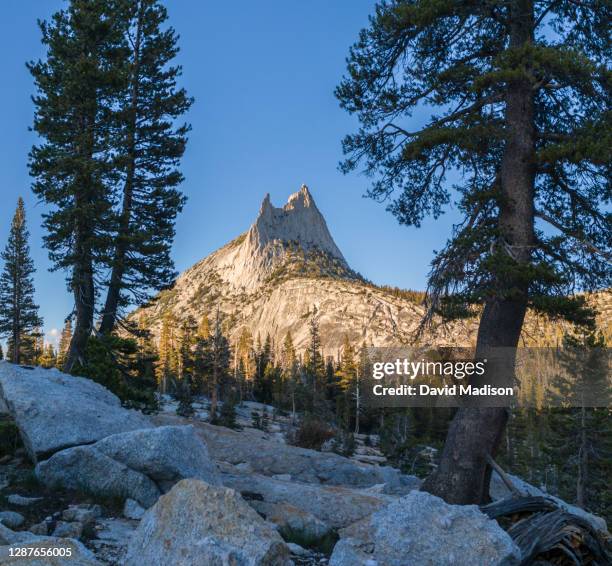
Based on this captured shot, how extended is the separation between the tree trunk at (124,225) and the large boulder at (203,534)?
688 inches

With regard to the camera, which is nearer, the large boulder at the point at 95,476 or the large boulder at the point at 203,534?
the large boulder at the point at 203,534

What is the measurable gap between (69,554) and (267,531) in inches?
58.5

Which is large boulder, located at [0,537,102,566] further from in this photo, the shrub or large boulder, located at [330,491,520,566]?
the shrub

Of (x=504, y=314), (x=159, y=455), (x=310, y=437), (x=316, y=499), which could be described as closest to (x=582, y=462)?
(x=310, y=437)

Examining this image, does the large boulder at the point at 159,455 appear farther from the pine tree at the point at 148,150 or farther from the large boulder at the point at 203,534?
the pine tree at the point at 148,150

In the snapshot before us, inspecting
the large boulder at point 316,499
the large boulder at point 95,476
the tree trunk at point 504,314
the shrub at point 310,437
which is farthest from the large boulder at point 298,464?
the shrub at point 310,437

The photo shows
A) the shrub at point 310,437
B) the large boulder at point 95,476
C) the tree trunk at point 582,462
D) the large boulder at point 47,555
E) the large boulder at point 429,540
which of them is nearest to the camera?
the large boulder at point 47,555

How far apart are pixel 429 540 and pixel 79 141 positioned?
20261 mm

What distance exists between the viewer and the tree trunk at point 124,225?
2114 cm

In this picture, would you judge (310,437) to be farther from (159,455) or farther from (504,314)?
(159,455)

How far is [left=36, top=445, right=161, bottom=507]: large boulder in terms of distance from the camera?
23.5 feet

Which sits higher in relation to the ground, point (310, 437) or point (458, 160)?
point (458, 160)

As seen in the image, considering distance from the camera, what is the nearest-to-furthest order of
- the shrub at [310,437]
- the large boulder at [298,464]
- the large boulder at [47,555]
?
the large boulder at [47,555] < the large boulder at [298,464] < the shrub at [310,437]

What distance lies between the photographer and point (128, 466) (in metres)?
7.47
